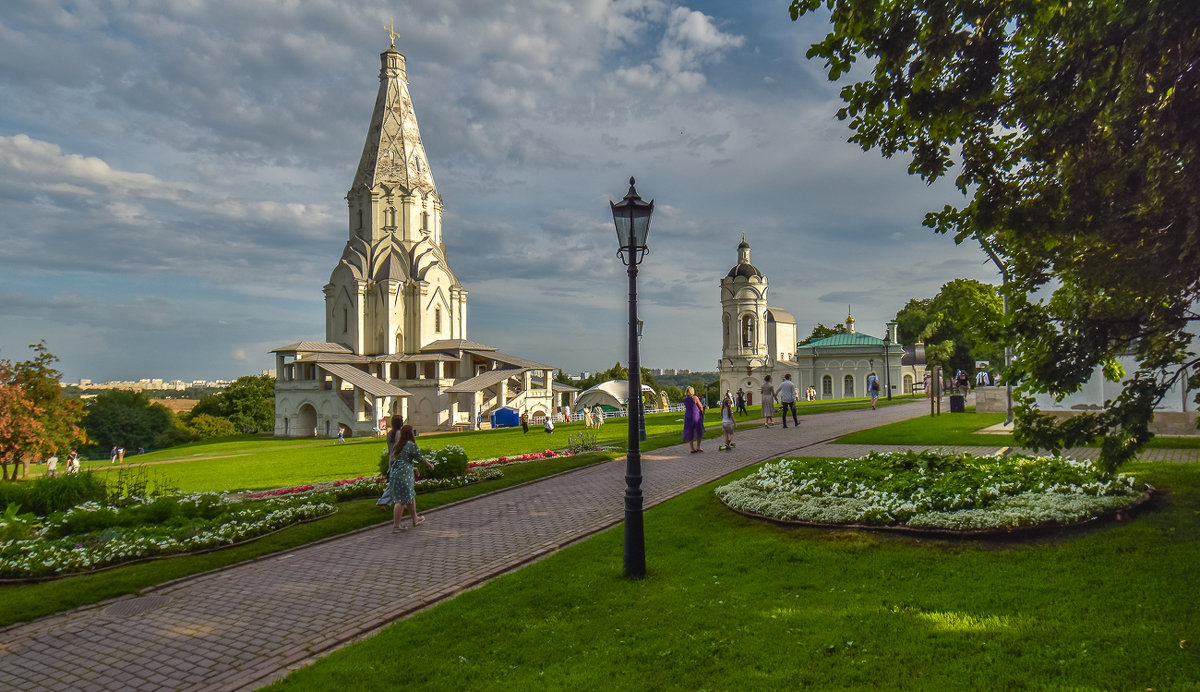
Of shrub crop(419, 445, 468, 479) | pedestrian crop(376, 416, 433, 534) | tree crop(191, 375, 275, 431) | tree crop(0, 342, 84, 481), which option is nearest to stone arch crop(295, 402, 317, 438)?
tree crop(191, 375, 275, 431)

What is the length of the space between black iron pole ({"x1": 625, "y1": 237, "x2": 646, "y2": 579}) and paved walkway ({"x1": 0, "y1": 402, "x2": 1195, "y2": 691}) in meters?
0.76

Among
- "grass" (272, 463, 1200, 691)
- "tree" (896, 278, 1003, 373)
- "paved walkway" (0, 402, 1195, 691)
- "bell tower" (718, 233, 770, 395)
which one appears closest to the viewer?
"grass" (272, 463, 1200, 691)

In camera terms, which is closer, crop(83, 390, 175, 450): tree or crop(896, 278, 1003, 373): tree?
crop(896, 278, 1003, 373): tree

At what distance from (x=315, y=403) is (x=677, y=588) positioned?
53116 millimetres

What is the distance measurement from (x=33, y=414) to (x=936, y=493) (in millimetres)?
29784

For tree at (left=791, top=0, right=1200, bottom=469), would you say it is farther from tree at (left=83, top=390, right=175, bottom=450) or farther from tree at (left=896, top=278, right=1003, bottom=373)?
tree at (left=83, top=390, right=175, bottom=450)

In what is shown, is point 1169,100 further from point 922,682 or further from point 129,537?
point 129,537

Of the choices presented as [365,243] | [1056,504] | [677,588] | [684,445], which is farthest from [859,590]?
[365,243]

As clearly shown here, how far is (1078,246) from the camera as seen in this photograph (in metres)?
5.92

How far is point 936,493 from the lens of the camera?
904cm

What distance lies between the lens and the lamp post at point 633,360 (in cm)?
782

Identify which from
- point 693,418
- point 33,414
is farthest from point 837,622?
point 33,414

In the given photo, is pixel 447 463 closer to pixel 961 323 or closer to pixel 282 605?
pixel 282 605

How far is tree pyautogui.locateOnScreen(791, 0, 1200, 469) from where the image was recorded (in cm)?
499
